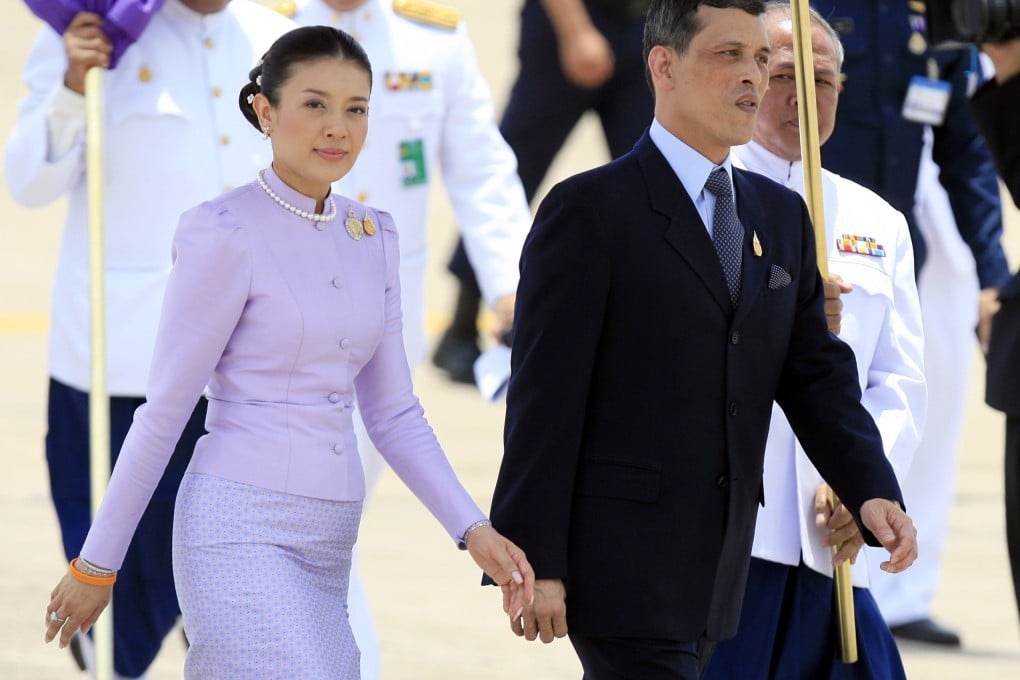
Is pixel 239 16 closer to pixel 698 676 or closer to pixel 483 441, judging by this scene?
pixel 698 676

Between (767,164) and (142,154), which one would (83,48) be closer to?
(142,154)

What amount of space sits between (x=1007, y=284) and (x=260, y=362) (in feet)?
5.87

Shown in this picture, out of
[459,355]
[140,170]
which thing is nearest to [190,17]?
[140,170]

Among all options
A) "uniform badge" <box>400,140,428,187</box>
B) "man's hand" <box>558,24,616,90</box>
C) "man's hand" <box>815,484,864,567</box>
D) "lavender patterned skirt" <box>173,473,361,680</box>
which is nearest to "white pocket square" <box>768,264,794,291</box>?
"man's hand" <box>815,484,864,567</box>

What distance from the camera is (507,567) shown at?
10.7 ft

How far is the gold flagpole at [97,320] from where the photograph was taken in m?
4.06

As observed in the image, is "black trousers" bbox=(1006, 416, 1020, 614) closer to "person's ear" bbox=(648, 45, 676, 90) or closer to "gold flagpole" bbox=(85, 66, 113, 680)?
"person's ear" bbox=(648, 45, 676, 90)

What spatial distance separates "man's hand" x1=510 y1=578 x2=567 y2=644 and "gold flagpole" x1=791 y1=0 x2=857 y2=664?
753mm

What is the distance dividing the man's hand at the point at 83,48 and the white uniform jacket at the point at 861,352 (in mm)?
1200

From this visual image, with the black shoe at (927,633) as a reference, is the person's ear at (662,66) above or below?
above

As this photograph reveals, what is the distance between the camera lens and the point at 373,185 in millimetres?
4973

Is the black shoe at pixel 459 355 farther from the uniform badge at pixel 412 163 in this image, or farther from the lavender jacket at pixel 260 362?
the lavender jacket at pixel 260 362

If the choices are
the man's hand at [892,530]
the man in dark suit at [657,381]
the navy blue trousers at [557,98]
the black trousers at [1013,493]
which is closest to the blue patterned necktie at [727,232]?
the man in dark suit at [657,381]

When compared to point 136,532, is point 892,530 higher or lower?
higher
